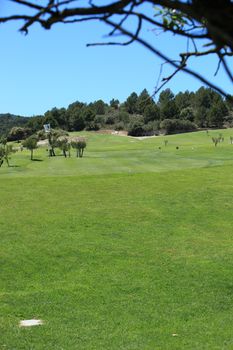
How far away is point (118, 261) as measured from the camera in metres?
19.4

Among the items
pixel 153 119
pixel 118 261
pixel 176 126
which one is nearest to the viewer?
pixel 118 261

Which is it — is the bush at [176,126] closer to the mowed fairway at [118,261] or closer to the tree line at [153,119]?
the tree line at [153,119]

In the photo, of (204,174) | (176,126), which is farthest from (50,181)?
(176,126)

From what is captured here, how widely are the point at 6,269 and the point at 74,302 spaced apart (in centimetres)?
490

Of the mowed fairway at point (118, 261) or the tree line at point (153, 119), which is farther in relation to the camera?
the tree line at point (153, 119)

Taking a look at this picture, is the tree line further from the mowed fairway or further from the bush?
the mowed fairway

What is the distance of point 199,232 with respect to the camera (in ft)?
80.8

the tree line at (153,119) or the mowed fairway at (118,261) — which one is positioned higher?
the tree line at (153,119)

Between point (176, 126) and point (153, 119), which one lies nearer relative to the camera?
point (176, 126)

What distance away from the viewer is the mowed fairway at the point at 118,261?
11.7 metres

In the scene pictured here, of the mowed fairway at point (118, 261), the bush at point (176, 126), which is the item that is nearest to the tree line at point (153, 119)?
the bush at point (176, 126)

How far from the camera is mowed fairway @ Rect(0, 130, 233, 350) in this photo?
1173 centimetres

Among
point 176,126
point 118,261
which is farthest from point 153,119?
point 118,261

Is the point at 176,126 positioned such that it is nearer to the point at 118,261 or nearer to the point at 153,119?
the point at 153,119
